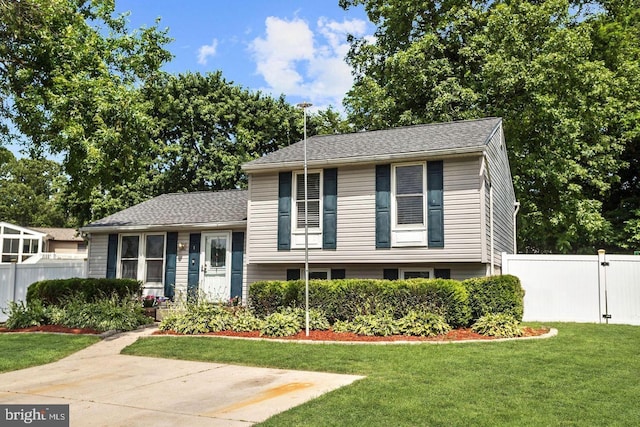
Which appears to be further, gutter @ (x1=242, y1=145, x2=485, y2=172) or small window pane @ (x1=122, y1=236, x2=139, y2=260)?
small window pane @ (x1=122, y1=236, x2=139, y2=260)

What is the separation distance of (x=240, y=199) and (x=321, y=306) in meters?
7.87

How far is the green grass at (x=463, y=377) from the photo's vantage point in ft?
18.6

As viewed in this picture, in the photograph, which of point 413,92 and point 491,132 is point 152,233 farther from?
point 413,92

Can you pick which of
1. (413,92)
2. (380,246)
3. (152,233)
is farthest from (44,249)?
(380,246)

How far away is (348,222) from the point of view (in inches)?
592

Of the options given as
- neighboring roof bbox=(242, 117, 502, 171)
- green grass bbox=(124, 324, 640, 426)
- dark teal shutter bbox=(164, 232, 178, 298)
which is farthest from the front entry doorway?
green grass bbox=(124, 324, 640, 426)

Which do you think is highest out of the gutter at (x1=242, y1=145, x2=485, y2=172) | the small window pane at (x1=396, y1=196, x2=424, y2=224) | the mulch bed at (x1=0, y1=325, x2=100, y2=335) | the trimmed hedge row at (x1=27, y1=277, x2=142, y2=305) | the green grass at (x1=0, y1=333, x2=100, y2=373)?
the gutter at (x1=242, y1=145, x2=485, y2=172)

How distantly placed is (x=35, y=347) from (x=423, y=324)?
318 inches

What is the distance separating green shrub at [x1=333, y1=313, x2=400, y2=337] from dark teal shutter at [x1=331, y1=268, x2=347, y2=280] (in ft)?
10.4

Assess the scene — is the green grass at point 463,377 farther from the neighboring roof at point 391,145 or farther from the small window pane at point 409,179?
the neighboring roof at point 391,145

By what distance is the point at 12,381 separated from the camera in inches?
330

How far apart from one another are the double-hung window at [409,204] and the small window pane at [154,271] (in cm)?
847

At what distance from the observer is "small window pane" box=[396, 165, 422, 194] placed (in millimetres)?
14375

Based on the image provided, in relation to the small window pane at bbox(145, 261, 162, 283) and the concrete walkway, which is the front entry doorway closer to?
the small window pane at bbox(145, 261, 162, 283)
